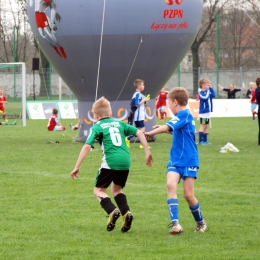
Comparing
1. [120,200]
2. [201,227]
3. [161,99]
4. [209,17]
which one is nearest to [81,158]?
[120,200]

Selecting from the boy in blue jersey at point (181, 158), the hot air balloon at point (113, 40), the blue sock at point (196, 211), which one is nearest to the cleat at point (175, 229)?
the boy in blue jersey at point (181, 158)

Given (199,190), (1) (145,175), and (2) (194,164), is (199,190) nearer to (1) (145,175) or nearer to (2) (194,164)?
(1) (145,175)

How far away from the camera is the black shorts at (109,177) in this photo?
842 centimetres

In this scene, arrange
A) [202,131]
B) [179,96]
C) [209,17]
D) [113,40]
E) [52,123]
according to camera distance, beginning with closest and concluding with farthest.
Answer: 1. [179,96]
2. [113,40]
3. [202,131]
4. [52,123]
5. [209,17]

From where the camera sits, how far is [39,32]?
2077 cm

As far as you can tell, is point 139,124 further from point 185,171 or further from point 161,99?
point 161,99

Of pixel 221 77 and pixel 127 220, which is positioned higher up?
pixel 221 77

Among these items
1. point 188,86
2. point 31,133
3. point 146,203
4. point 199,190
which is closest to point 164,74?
point 31,133

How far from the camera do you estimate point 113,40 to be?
19938 mm

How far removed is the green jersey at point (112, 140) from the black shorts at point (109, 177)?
68 millimetres

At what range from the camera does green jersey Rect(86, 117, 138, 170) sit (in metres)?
8.34

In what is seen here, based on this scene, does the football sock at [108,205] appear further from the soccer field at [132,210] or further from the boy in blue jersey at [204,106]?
the boy in blue jersey at [204,106]

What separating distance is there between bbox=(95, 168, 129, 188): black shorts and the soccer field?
56cm

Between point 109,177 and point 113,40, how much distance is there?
1190 cm
